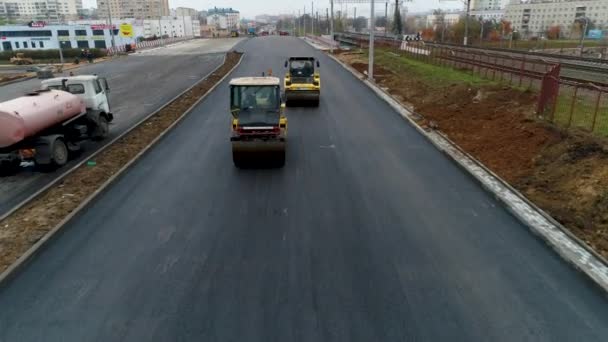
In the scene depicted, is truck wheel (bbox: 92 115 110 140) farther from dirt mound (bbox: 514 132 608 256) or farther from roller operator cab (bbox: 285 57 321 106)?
dirt mound (bbox: 514 132 608 256)

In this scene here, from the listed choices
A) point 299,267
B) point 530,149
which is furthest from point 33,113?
point 530,149

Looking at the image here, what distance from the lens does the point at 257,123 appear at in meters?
12.9

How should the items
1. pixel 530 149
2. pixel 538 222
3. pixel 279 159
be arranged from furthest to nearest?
pixel 530 149, pixel 279 159, pixel 538 222

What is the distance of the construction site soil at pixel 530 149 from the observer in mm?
9969

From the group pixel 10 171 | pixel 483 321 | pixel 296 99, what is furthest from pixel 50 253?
pixel 296 99

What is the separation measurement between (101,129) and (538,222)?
609 inches

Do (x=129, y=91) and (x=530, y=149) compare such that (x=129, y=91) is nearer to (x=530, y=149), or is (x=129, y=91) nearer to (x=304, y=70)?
(x=304, y=70)

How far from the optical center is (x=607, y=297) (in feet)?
23.5

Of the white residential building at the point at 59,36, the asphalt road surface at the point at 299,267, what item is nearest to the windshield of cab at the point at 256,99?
the asphalt road surface at the point at 299,267

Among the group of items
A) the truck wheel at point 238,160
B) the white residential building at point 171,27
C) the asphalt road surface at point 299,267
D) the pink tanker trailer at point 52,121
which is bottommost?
the asphalt road surface at point 299,267

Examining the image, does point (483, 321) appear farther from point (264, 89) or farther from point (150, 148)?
point (150, 148)

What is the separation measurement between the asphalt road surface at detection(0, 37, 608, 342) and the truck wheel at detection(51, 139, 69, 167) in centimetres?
261

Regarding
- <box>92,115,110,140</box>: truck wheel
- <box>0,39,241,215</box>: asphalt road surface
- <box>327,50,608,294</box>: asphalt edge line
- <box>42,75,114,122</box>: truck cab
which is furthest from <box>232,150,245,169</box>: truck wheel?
<box>42,75,114,122</box>: truck cab

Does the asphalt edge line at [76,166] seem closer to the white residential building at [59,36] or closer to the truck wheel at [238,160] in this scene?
A: the truck wheel at [238,160]
